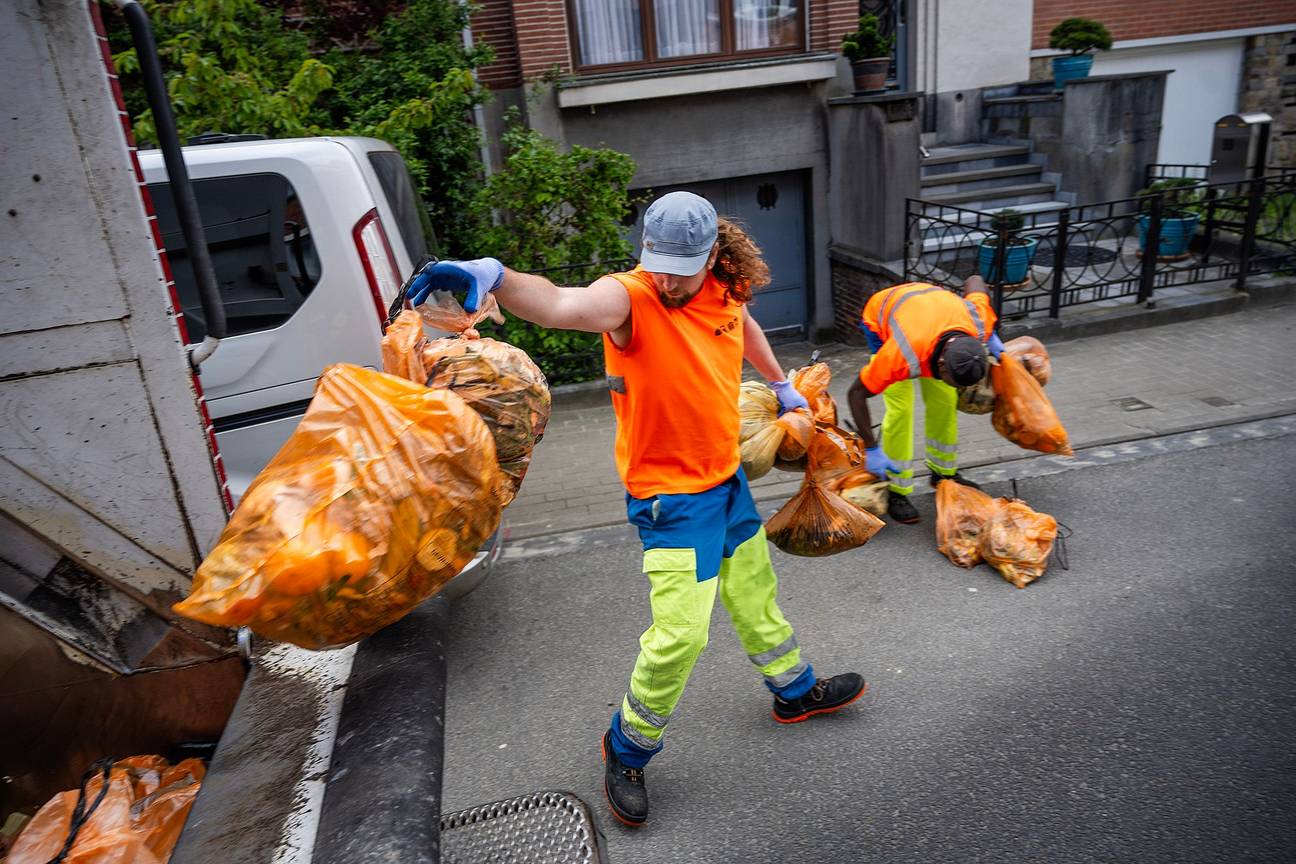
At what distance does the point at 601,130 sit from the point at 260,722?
815 centimetres

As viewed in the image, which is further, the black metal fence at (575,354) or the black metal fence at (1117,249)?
the black metal fence at (1117,249)

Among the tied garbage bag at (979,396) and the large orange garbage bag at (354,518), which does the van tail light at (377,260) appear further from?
the tied garbage bag at (979,396)

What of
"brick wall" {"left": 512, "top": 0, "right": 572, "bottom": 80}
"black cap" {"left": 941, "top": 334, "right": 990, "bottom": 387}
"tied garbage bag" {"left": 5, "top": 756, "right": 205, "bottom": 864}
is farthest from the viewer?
"brick wall" {"left": 512, "top": 0, "right": 572, "bottom": 80}

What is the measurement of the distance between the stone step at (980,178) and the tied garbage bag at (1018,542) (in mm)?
6523

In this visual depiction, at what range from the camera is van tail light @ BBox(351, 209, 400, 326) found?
3975mm

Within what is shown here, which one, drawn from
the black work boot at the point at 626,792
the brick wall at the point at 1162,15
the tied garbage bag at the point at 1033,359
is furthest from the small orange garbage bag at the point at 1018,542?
the brick wall at the point at 1162,15

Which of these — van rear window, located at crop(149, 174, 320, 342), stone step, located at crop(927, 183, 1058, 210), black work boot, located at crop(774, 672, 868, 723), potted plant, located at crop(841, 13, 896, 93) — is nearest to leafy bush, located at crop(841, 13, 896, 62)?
potted plant, located at crop(841, 13, 896, 93)

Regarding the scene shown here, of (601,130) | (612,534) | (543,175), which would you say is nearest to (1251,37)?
(601,130)

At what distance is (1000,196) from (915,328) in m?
6.76

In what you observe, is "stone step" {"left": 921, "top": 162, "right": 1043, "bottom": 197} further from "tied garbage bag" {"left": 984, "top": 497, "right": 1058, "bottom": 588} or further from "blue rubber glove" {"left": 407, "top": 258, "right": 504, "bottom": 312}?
"blue rubber glove" {"left": 407, "top": 258, "right": 504, "bottom": 312}

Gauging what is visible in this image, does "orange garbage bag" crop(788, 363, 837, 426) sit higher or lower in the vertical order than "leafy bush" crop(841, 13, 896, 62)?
lower

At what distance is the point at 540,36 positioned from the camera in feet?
28.8

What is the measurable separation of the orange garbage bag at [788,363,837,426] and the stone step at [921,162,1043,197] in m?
7.10

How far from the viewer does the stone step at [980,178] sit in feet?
33.7
